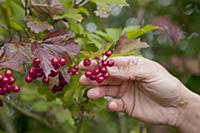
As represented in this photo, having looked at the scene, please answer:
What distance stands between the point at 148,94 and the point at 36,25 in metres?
0.52

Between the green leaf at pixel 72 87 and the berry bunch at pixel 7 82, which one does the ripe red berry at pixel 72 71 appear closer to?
the green leaf at pixel 72 87

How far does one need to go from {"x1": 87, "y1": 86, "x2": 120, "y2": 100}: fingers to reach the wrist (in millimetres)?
276

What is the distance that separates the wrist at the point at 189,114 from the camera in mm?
1959

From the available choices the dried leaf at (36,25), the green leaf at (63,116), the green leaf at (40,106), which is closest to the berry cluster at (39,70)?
the dried leaf at (36,25)

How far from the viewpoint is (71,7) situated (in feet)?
5.61

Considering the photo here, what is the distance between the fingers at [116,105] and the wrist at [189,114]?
0.24 meters

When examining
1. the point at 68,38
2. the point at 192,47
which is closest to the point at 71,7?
the point at 68,38

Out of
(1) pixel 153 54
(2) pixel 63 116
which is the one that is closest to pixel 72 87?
(2) pixel 63 116

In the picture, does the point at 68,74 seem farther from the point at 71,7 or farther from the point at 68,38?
the point at 71,7

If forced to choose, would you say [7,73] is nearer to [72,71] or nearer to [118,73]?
[72,71]

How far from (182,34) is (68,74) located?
Result: 1967mm

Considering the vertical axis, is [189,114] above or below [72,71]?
below

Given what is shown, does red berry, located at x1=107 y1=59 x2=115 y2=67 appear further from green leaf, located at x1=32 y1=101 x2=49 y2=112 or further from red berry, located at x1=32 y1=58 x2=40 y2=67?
green leaf, located at x1=32 y1=101 x2=49 y2=112

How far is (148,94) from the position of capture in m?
1.87
